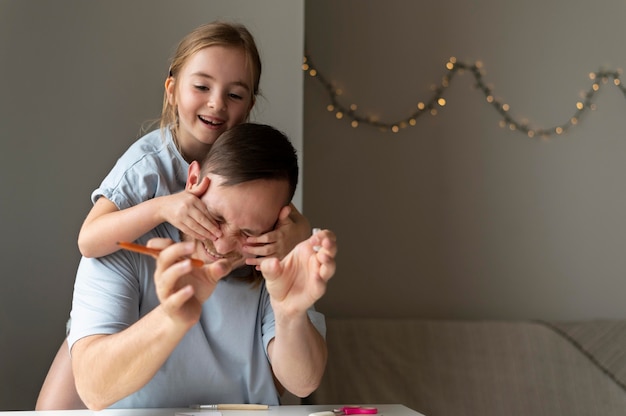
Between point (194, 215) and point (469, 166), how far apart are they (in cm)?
192

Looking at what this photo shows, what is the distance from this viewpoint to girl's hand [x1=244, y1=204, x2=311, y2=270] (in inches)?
53.2

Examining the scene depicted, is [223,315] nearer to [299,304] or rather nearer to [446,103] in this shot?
[299,304]

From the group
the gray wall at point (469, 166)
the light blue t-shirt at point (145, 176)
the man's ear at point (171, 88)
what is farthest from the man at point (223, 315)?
the gray wall at point (469, 166)

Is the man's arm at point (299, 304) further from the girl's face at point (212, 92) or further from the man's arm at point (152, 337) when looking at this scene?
the girl's face at point (212, 92)

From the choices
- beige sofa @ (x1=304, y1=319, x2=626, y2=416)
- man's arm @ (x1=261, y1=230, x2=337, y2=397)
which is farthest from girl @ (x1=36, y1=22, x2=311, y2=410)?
beige sofa @ (x1=304, y1=319, x2=626, y2=416)

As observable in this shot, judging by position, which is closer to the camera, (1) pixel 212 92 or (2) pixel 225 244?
(2) pixel 225 244

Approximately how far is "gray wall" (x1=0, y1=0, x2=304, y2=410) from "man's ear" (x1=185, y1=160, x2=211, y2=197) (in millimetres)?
846

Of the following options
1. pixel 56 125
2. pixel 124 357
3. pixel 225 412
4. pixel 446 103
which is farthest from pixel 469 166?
pixel 124 357

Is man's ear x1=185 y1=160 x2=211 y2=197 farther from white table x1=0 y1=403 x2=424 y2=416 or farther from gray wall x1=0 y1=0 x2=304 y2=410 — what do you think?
gray wall x1=0 y1=0 x2=304 y2=410

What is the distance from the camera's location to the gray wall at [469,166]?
2.94m

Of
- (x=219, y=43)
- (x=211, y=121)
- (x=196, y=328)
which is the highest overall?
(x=219, y=43)

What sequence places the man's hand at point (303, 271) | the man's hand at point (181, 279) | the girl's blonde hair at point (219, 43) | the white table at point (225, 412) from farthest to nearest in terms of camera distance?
the girl's blonde hair at point (219, 43) < the white table at point (225, 412) < the man's hand at point (303, 271) < the man's hand at point (181, 279)

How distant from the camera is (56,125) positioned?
2.14 m

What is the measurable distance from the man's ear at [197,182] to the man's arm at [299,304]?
0.23m
